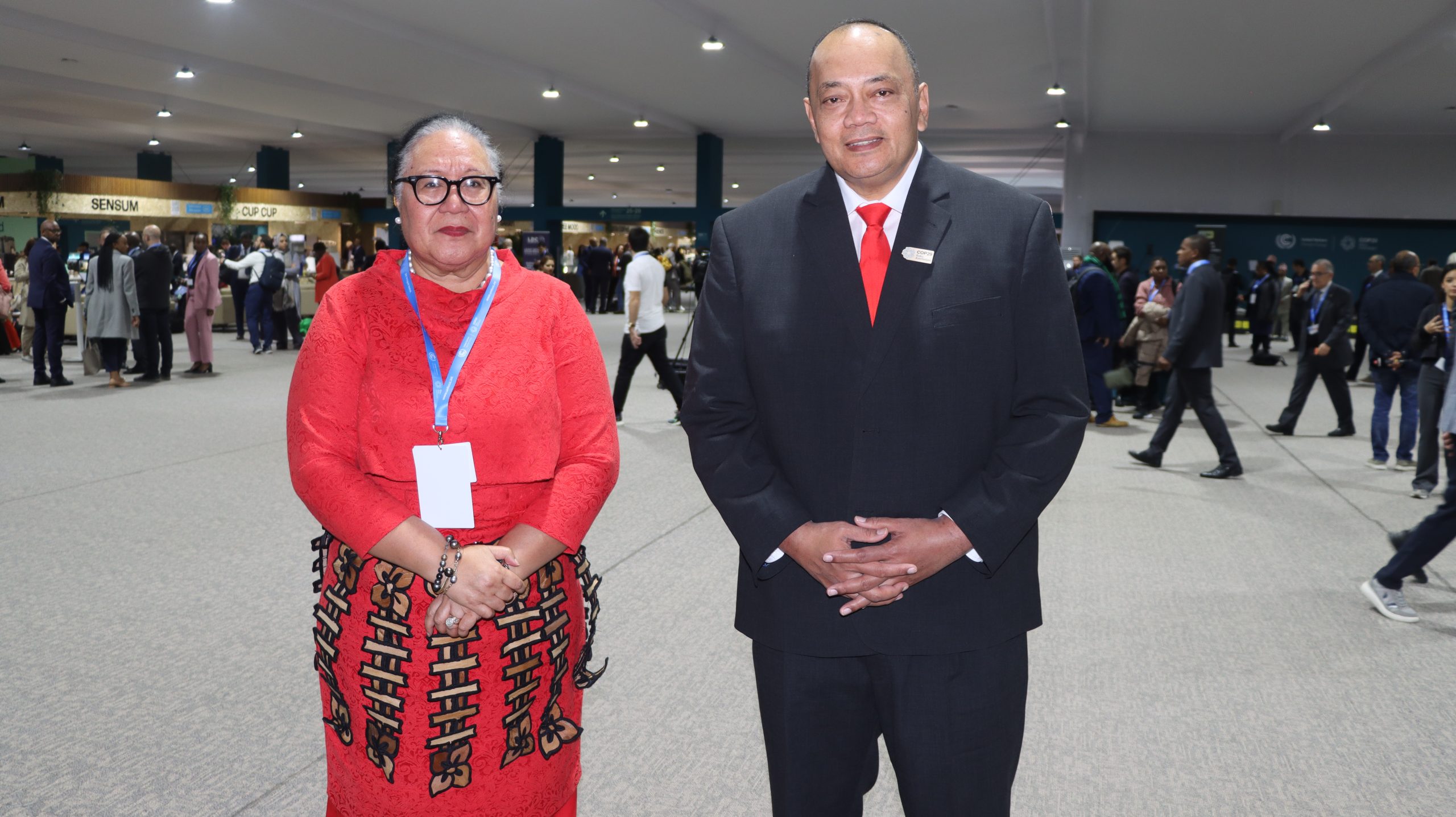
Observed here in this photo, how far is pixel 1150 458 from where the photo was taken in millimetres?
7289

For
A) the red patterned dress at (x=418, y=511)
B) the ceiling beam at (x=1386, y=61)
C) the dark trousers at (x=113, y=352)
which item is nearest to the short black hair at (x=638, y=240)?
the dark trousers at (x=113, y=352)

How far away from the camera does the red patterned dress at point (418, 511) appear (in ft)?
5.28

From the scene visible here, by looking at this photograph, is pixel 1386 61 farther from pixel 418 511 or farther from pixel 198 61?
pixel 198 61

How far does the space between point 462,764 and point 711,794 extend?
1.11 m

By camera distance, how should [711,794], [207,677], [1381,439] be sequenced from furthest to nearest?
[1381,439], [207,677], [711,794]

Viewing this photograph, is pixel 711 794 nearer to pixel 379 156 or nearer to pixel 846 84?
pixel 846 84

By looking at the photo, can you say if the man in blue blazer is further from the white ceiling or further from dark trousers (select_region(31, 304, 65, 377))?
dark trousers (select_region(31, 304, 65, 377))

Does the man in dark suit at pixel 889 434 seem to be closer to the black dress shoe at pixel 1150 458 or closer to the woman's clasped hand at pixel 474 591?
the woman's clasped hand at pixel 474 591

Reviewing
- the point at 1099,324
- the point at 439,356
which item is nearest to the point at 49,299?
the point at 1099,324

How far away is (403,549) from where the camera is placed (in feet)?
5.11

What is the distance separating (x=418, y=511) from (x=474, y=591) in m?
0.18

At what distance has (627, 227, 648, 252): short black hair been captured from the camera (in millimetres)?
8156

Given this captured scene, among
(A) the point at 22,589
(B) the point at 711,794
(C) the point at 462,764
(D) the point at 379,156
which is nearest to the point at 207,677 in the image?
(A) the point at 22,589

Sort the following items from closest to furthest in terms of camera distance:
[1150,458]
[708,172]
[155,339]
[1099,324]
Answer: [1150,458]
[1099,324]
[155,339]
[708,172]
